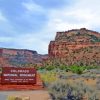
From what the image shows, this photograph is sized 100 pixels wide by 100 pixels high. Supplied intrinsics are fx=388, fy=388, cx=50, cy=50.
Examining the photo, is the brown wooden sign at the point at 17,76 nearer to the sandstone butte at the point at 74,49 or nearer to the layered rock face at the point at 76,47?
the layered rock face at the point at 76,47

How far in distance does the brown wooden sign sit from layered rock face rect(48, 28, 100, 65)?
81243 mm

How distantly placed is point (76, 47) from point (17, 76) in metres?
110

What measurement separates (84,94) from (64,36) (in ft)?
451

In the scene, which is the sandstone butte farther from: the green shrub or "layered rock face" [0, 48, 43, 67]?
the green shrub

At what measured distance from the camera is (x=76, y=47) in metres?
141

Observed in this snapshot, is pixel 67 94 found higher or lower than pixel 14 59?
lower

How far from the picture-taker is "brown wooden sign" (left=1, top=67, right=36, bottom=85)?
102 feet

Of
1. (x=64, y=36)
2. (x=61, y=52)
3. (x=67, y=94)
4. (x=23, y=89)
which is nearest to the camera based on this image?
(x=67, y=94)

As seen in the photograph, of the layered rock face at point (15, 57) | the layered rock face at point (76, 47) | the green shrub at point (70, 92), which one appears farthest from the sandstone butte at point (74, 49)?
the green shrub at point (70, 92)

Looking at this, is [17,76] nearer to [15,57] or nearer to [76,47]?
[76,47]

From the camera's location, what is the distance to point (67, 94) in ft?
57.5

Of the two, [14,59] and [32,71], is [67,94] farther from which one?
[14,59]

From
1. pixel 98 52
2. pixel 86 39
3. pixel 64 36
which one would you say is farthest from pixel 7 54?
pixel 98 52

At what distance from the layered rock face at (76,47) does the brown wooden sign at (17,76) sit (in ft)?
267
